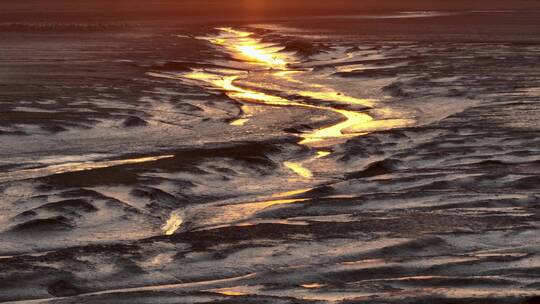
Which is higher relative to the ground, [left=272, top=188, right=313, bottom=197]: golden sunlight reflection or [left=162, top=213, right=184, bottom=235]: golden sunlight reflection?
[left=162, top=213, right=184, bottom=235]: golden sunlight reflection

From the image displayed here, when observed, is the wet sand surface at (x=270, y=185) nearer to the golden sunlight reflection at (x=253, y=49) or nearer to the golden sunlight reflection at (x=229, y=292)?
the golden sunlight reflection at (x=229, y=292)

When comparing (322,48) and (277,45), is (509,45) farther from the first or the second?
(277,45)

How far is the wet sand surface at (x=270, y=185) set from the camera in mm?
8266

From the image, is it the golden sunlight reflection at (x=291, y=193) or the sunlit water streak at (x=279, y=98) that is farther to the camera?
the golden sunlight reflection at (x=291, y=193)

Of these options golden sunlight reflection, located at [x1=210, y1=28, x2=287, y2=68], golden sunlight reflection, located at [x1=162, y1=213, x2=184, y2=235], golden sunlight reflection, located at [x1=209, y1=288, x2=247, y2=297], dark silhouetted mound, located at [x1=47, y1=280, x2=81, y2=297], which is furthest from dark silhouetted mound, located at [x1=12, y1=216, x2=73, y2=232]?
golden sunlight reflection, located at [x1=210, y1=28, x2=287, y2=68]

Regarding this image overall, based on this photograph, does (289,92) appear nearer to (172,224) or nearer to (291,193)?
(291,193)

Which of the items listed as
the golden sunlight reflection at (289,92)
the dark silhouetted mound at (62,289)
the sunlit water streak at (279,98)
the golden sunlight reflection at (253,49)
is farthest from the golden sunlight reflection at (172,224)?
the golden sunlight reflection at (253,49)

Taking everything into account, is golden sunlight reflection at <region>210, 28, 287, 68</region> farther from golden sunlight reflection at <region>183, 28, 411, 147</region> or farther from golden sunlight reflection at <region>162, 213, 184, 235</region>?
golden sunlight reflection at <region>162, 213, 184, 235</region>

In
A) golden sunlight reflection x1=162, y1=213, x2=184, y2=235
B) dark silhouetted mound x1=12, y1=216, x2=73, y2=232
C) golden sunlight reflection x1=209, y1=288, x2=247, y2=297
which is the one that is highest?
golden sunlight reflection x1=209, y1=288, x2=247, y2=297

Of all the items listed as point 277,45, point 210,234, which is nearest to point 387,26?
point 277,45

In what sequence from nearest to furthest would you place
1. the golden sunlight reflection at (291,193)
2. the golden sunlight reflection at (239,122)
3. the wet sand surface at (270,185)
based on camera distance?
the wet sand surface at (270,185) < the golden sunlight reflection at (291,193) < the golden sunlight reflection at (239,122)

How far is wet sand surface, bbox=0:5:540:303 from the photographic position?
8266 mm

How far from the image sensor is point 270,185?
12.6 metres

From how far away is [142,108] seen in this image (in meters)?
19.2
